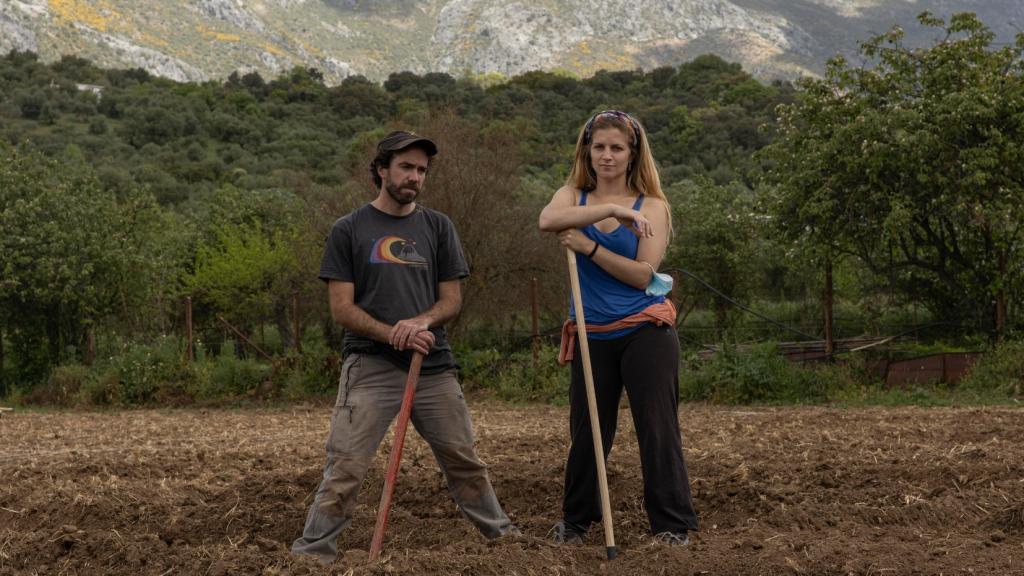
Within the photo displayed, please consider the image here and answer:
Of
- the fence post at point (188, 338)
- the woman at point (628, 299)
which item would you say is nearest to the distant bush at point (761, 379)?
the fence post at point (188, 338)

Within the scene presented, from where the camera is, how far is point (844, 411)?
Answer: 12.9 m

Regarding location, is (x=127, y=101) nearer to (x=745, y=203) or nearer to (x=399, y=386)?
(x=745, y=203)

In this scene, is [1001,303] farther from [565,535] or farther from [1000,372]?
[565,535]

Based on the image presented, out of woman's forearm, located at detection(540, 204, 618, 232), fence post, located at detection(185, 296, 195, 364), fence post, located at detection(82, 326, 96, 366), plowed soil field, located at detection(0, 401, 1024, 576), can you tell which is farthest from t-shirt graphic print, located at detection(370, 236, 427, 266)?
fence post, located at detection(82, 326, 96, 366)

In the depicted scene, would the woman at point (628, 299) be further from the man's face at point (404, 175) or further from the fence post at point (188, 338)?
the fence post at point (188, 338)

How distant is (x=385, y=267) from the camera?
538 cm

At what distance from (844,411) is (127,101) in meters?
57.8

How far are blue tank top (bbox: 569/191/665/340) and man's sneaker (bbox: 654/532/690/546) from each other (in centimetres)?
101

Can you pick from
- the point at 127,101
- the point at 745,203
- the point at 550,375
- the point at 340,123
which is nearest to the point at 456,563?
the point at 550,375

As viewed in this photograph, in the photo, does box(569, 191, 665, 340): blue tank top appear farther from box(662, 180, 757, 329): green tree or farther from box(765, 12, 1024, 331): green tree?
box(662, 180, 757, 329): green tree

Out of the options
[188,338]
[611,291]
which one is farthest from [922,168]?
[188,338]

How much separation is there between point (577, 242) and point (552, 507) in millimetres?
2205

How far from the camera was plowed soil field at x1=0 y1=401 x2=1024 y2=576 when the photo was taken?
4906mm

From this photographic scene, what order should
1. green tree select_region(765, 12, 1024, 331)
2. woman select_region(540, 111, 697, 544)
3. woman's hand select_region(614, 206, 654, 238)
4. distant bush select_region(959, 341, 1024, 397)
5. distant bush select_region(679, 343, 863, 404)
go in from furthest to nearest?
green tree select_region(765, 12, 1024, 331) → distant bush select_region(679, 343, 863, 404) → distant bush select_region(959, 341, 1024, 397) → woman select_region(540, 111, 697, 544) → woman's hand select_region(614, 206, 654, 238)
